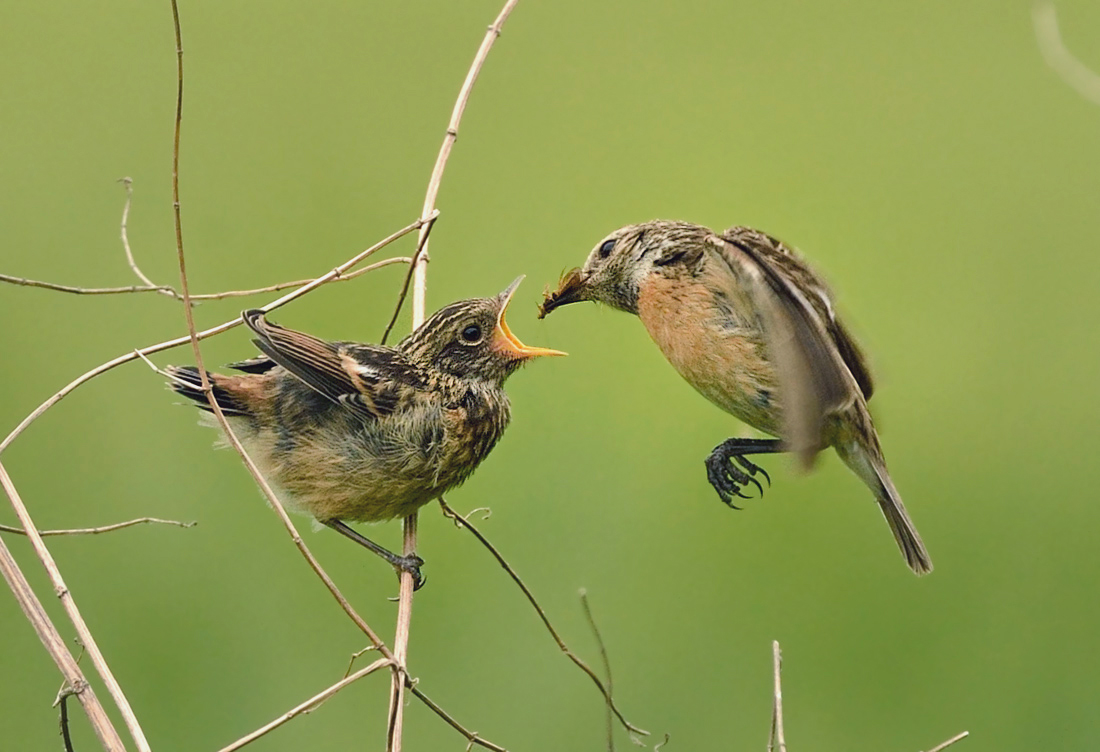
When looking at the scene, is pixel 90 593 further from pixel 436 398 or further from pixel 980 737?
pixel 980 737

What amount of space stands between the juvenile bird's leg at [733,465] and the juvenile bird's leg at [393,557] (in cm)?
97

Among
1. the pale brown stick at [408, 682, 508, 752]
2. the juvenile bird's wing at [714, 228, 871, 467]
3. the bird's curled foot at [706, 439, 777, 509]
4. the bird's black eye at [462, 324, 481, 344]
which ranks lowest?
the pale brown stick at [408, 682, 508, 752]

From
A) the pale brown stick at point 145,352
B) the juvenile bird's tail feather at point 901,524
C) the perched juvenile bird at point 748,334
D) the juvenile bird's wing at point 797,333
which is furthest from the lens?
the juvenile bird's tail feather at point 901,524

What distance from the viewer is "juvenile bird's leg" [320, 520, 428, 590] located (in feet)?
12.5

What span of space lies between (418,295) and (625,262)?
786mm

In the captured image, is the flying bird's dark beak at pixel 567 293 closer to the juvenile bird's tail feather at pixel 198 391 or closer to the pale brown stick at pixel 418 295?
the pale brown stick at pixel 418 295

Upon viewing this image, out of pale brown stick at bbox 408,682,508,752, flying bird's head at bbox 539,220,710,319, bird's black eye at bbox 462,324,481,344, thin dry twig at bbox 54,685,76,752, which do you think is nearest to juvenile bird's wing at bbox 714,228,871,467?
flying bird's head at bbox 539,220,710,319

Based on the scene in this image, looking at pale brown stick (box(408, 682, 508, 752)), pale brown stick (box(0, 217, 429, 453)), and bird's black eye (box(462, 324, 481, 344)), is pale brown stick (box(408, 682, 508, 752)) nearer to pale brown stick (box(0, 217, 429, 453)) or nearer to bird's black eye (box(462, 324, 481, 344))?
pale brown stick (box(0, 217, 429, 453))

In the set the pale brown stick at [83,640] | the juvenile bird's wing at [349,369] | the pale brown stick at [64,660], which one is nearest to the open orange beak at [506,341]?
the juvenile bird's wing at [349,369]

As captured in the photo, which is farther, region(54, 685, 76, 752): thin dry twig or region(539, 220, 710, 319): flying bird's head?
region(539, 220, 710, 319): flying bird's head

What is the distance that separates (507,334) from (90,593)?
356cm

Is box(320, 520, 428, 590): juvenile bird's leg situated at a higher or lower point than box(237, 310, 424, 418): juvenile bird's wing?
lower

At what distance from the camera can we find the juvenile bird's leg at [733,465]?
4234 millimetres

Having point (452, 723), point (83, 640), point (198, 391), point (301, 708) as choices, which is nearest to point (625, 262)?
→ point (198, 391)
